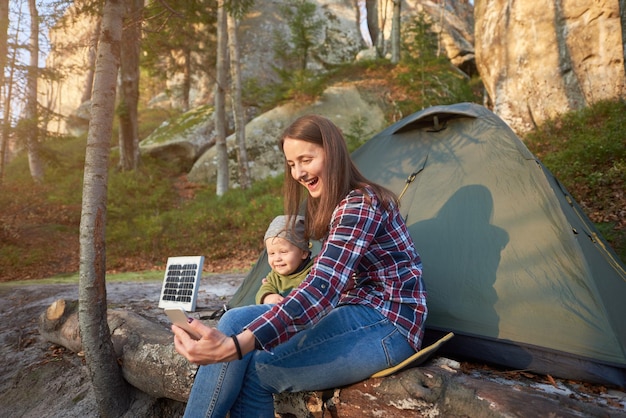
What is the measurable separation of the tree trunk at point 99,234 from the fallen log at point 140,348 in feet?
0.43

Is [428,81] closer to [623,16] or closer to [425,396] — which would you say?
[623,16]

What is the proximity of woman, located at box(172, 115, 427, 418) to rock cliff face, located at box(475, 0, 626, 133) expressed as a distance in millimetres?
8751

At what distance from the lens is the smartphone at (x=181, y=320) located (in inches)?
57.5

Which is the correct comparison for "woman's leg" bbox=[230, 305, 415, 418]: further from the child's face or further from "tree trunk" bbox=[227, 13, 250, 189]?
"tree trunk" bbox=[227, 13, 250, 189]

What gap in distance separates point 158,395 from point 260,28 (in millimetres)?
19449

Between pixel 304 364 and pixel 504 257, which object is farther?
pixel 504 257

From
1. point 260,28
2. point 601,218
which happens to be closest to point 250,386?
point 601,218

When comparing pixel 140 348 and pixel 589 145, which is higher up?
pixel 589 145

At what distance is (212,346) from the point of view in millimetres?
1423

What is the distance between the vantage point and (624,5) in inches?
309

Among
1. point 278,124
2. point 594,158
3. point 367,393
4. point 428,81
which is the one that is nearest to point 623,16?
point 594,158

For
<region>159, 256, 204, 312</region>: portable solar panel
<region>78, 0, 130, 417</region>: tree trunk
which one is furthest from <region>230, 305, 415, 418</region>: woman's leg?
<region>159, 256, 204, 312</region>: portable solar panel

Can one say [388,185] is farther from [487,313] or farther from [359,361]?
[359,361]

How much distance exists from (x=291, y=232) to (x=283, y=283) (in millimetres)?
406
